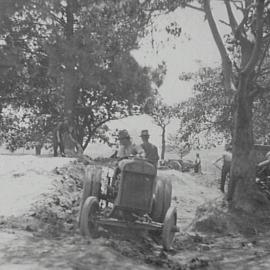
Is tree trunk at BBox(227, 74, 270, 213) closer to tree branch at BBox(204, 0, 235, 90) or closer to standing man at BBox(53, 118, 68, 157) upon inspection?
tree branch at BBox(204, 0, 235, 90)

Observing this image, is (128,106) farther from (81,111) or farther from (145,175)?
(145,175)

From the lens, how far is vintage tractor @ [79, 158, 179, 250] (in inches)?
346

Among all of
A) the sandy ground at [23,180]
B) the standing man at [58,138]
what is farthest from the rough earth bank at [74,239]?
the standing man at [58,138]

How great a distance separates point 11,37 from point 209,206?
19149mm

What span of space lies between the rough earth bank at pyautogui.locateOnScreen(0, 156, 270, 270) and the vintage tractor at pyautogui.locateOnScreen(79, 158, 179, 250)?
31 cm

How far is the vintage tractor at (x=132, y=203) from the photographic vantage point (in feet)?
28.8

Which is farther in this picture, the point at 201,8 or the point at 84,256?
the point at 201,8

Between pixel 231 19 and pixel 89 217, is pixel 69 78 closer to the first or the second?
pixel 231 19

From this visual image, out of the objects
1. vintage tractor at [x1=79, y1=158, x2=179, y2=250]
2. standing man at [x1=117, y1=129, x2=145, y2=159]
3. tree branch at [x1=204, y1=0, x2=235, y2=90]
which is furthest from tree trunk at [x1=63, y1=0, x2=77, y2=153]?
vintage tractor at [x1=79, y1=158, x2=179, y2=250]

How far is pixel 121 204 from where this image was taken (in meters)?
9.02

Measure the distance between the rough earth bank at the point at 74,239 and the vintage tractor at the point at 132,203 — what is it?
311 mm

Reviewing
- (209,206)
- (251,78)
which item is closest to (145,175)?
(209,206)

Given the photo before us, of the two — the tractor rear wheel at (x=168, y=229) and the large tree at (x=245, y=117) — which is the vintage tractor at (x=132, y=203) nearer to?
the tractor rear wheel at (x=168, y=229)

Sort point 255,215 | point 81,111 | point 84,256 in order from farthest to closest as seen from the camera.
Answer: point 81,111 → point 255,215 → point 84,256
